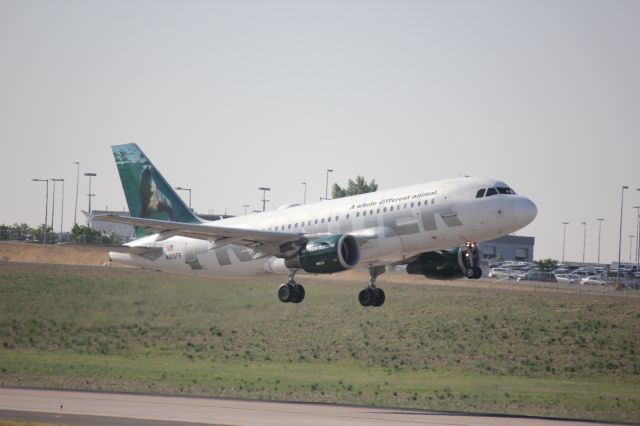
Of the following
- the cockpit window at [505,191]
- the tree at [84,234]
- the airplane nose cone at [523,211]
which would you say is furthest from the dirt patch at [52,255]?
the airplane nose cone at [523,211]

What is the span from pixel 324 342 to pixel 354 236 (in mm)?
45926

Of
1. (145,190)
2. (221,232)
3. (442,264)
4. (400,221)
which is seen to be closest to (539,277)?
(145,190)

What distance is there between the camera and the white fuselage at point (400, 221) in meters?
59.8

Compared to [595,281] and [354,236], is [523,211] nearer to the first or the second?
[354,236]

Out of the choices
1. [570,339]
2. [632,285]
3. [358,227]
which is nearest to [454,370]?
[570,339]

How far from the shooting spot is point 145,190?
255 feet

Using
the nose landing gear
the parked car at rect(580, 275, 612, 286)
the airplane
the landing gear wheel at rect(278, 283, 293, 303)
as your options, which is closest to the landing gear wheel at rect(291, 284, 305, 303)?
the airplane

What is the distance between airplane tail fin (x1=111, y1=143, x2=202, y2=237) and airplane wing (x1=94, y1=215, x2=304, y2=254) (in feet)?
30.6

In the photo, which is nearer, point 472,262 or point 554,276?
point 472,262

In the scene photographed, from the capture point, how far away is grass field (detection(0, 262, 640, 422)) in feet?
268

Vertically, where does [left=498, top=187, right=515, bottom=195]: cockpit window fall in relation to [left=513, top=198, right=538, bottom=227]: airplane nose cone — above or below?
above

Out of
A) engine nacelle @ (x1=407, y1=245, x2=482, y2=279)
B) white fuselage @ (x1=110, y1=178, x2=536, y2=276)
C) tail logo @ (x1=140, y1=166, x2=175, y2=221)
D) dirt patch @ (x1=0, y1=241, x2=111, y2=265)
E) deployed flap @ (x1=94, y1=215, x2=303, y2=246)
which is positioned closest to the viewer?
white fuselage @ (x1=110, y1=178, x2=536, y2=276)

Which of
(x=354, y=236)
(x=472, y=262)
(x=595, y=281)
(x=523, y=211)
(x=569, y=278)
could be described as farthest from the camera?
(x=569, y=278)

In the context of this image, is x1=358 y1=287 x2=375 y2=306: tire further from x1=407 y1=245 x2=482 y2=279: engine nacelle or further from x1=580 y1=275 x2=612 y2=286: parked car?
x1=580 y1=275 x2=612 y2=286: parked car
